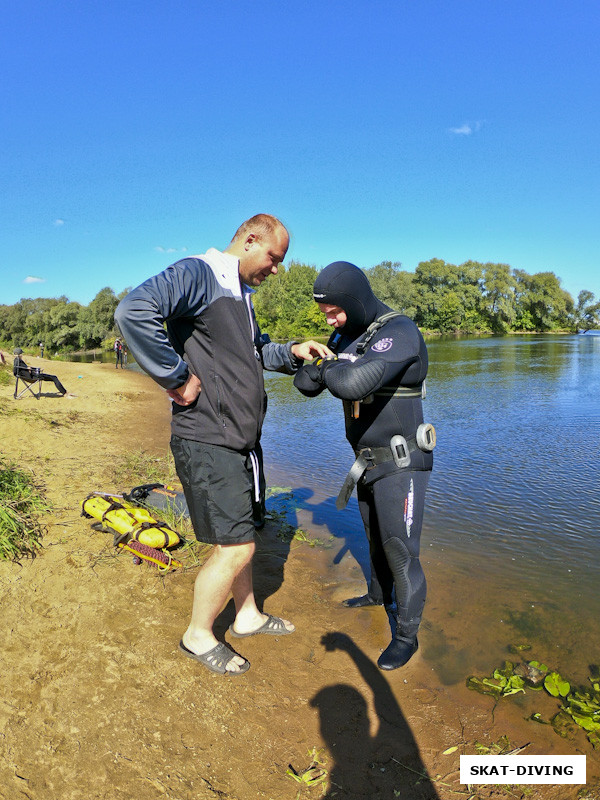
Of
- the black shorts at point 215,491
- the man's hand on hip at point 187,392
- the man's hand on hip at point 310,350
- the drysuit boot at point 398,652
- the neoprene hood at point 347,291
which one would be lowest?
the drysuit boot at point 398,652

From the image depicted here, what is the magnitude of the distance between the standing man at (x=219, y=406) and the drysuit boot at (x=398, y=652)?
832mm

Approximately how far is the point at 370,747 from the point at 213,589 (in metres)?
1.10

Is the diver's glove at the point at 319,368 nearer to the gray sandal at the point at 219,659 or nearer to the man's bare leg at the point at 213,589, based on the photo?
the man's bare leg at the point at 213,589

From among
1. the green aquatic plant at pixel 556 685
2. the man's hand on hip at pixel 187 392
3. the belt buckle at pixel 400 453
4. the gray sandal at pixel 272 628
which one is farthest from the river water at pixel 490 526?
the man's hand on hip at pixel 187 392


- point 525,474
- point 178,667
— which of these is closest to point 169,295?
point 178,667

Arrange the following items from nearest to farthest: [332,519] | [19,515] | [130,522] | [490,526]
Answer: [19,515] < [130,522] < [490,526] < [332,519]

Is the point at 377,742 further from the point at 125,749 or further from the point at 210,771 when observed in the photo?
the point at 125,749

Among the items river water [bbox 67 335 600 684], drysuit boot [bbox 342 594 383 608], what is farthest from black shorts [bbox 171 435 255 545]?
river water [bbox 67 335 600 684]

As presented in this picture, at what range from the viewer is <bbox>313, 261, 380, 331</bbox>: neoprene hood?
2.99 m

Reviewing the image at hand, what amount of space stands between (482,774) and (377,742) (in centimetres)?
49

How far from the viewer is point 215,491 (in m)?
2.72

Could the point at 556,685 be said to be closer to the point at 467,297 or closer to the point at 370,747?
the point at 370,747

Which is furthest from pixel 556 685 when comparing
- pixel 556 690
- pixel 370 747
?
pixel 370 747

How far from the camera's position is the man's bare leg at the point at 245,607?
3.18 m
